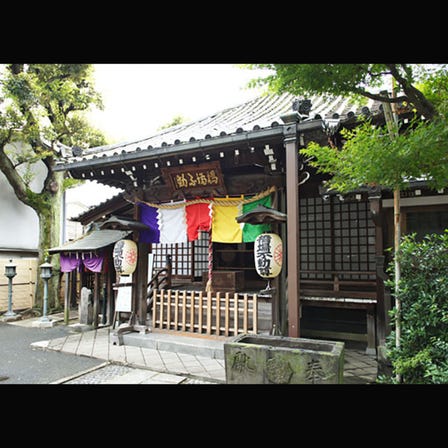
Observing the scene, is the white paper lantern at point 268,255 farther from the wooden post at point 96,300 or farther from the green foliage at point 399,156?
the wooden post at point 96,300

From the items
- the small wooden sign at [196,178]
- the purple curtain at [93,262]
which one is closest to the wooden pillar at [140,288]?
the small wooden sign at [196,178]

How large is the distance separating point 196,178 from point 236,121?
1.87 m

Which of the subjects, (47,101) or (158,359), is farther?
(47,101)

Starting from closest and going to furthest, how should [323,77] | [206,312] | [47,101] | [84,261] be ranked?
[323,77] < [206,312] < [84,261] < [47,101]

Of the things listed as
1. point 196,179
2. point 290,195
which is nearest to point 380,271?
point 290,195

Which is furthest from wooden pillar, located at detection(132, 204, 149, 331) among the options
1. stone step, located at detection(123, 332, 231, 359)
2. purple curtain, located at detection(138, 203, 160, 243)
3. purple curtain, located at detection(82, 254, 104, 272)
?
purple curtain, located at detection(82, 254, 104, 272)

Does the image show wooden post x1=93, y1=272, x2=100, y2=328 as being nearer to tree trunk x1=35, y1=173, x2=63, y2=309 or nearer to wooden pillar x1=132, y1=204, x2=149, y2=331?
wooden pillar x1=132, y1=204, x2=149, y2=331

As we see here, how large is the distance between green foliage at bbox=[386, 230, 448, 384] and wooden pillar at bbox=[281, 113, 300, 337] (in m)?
1.34

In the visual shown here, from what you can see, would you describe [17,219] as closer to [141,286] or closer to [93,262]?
[93,262]

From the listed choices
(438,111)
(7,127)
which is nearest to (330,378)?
(438,111)

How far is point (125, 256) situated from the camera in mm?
7738

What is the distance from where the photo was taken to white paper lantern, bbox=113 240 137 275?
7.73 metres

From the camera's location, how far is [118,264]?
25.6ft

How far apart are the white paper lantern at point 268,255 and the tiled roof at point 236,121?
203 cm
